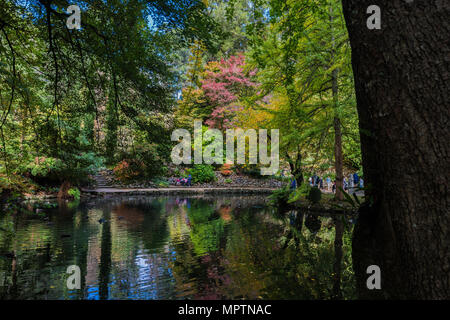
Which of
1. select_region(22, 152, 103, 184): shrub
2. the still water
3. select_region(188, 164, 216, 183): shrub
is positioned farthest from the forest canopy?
select_region(188, 164, 216, 183): shrub

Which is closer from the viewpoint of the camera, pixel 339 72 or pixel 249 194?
pixel 339 72

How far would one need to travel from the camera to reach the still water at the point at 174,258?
4.05m

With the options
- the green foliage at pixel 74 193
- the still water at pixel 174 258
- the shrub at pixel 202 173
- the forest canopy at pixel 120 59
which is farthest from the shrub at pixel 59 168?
the forest canopy at pixel 120 59

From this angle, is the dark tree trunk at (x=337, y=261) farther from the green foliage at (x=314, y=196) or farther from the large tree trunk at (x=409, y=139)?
the green foliage at (x=314, y=196)

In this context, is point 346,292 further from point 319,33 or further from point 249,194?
point 249,194

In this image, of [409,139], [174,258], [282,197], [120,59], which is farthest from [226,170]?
[409,139]

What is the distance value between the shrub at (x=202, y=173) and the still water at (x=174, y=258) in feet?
47.1

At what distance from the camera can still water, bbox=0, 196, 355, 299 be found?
160 inches

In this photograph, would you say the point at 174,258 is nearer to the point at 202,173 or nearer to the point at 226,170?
the point at 202,173

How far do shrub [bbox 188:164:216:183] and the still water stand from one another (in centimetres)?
1435

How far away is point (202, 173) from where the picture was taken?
24516 mm
